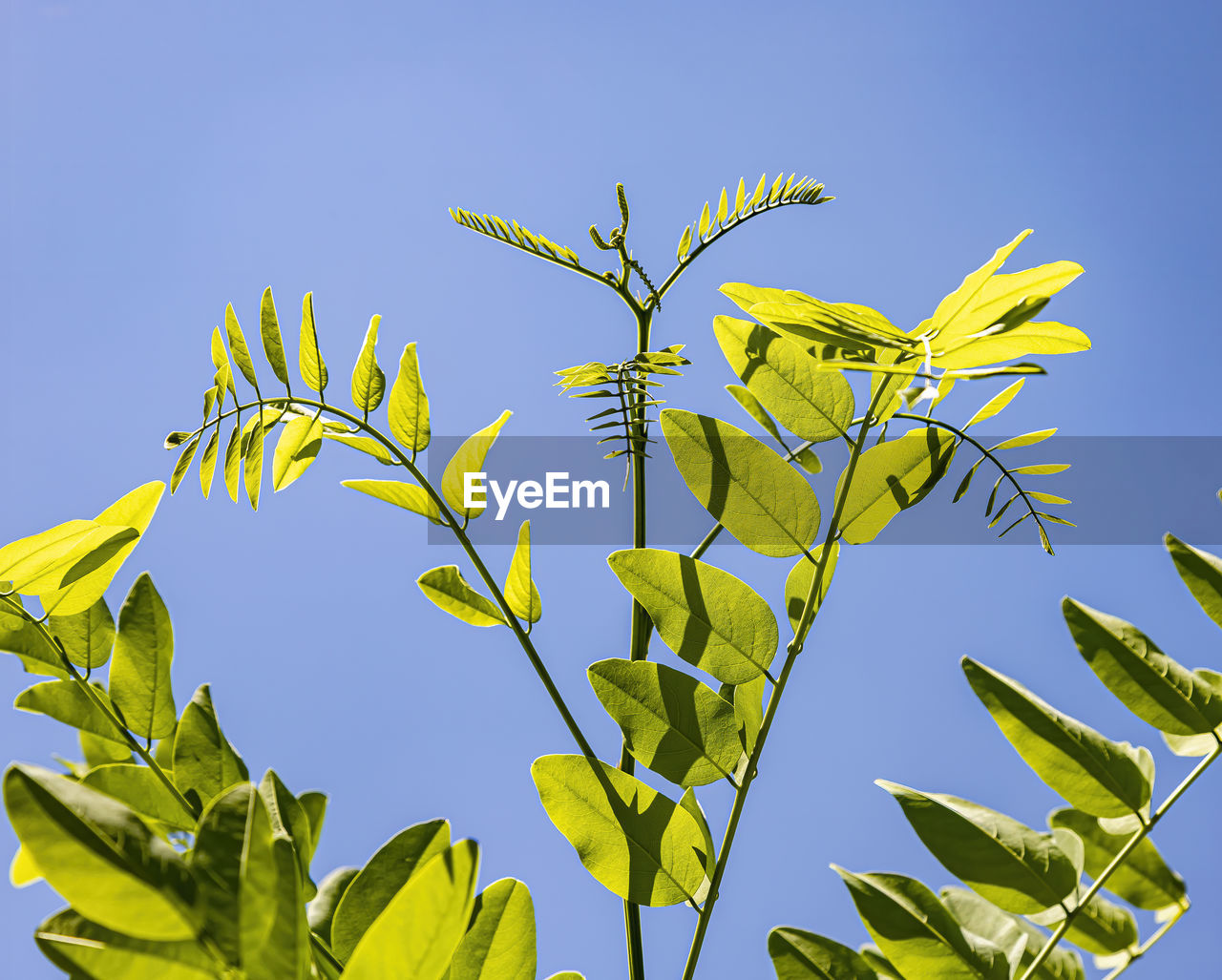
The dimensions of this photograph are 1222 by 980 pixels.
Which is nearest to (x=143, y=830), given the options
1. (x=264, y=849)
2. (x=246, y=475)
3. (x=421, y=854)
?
(x=264, y=849)

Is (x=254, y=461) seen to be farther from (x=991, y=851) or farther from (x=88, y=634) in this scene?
(x=991, y=851)

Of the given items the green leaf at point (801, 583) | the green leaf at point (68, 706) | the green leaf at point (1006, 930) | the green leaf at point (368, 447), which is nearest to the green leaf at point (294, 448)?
the green leaf at point (368, 447)

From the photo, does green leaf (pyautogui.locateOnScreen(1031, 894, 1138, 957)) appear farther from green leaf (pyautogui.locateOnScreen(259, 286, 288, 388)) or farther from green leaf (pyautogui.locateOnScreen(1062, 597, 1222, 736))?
green leaf (pyautogui.locateOnScreen(259, 286, 288, 388))

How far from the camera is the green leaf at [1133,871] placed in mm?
355

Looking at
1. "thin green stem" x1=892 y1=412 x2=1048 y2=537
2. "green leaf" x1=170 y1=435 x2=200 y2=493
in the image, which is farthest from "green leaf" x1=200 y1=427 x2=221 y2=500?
"thin green stem" x1=892 y1=412 x2=1048 y2=537

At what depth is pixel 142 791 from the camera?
36 centimetres

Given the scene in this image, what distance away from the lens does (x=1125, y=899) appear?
0.36m

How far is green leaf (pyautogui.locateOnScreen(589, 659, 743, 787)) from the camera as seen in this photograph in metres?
0.34

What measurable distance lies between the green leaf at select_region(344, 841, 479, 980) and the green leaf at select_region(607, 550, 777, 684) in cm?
16

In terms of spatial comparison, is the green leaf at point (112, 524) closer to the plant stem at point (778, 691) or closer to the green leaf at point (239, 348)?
the green leaf at point (239, 348)

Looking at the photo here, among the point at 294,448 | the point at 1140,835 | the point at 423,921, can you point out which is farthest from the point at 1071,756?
the point at 294,448

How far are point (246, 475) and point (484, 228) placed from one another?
208 millimetres

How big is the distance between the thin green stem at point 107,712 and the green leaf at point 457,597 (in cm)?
13

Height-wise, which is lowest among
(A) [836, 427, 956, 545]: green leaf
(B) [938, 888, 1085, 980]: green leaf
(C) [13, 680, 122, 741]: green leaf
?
(B) [938, 888, 1085, 980]: green leaf
